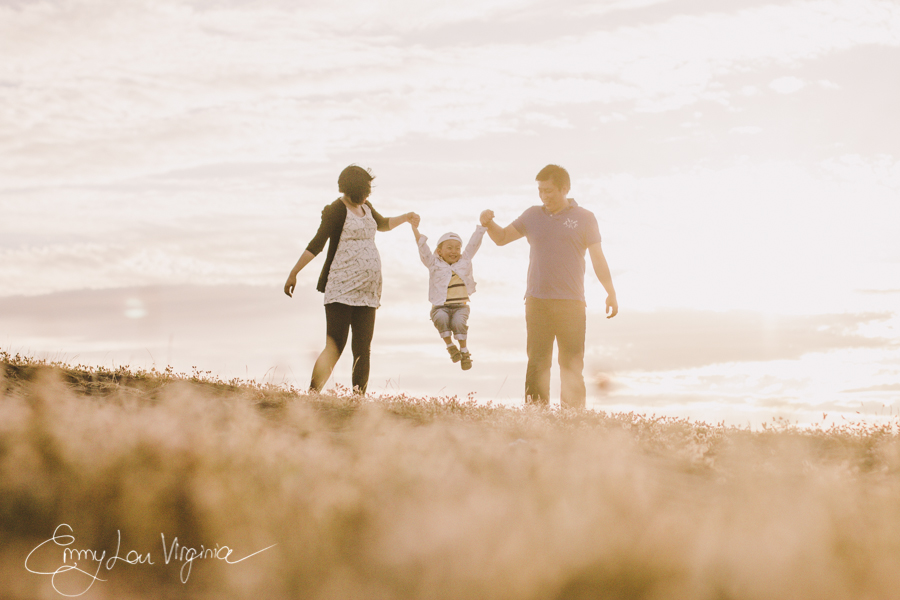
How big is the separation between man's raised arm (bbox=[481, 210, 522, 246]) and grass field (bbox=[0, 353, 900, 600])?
342cm

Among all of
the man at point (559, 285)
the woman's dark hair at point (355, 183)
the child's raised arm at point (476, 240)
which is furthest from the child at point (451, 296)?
the man at point (559, 285)

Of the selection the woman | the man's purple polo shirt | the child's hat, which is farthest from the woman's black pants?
the child's hat

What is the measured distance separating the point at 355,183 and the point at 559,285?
2.76 metres

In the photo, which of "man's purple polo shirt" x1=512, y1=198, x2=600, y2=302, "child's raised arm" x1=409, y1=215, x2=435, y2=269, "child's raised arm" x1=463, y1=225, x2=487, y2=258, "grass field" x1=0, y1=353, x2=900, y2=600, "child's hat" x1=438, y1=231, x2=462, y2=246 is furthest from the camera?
"child's hat" x1=438, y1=231, x2=462, y2=246

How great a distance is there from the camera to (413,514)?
4430 mm

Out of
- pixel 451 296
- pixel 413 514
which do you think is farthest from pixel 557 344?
pixel 413 514

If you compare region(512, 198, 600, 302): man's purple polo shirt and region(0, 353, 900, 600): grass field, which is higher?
region(512, 198, 600, 302): man's purple polo shirt

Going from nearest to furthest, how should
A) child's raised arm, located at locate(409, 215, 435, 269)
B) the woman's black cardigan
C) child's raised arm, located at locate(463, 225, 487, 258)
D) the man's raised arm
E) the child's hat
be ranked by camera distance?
the woman's black cardigan < the man's raised arm < child's raised arm, located at locate(463, 225, 487, 258) < child's raised arm, located at locate(409, 215, 435, 269) < the child's hat

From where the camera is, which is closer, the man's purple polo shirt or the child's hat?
the man's purple polo shirt

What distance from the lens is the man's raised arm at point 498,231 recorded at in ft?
31.3

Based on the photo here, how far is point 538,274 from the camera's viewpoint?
901 cm

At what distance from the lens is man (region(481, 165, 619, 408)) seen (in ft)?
29.3

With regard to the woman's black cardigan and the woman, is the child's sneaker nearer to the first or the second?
the woman

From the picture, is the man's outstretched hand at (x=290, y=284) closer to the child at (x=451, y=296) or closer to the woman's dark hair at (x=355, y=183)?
the woman's dark hair at (x=355, y=183)
